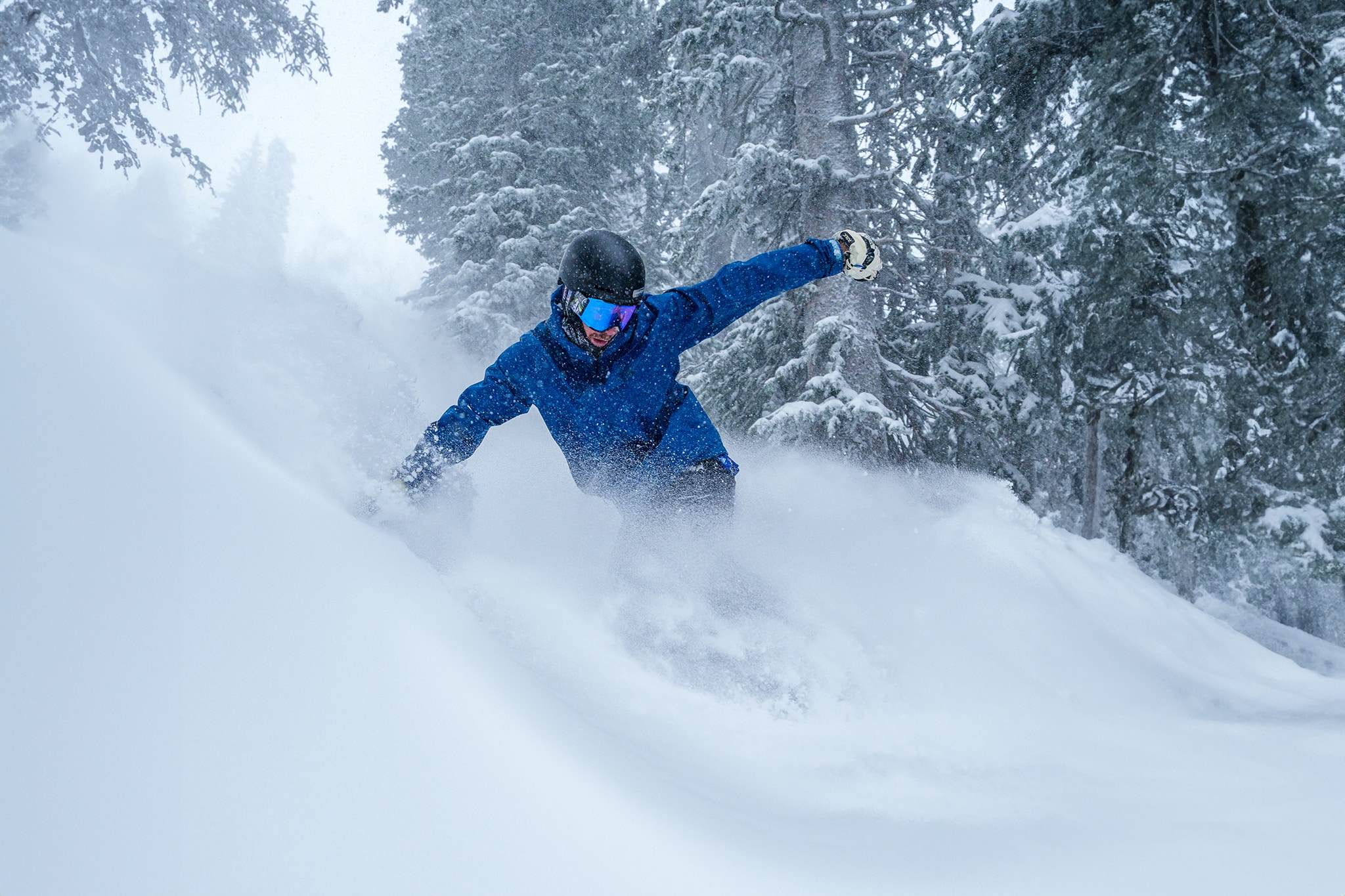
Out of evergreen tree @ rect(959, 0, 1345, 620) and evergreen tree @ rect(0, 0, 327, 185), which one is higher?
evergreen tree @ rect(0, 0, 327, 185)

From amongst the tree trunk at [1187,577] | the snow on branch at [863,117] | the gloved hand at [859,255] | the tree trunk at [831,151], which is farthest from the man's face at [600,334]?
the tree trunk at [1187,577]

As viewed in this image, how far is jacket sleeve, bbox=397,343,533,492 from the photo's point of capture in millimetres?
3246

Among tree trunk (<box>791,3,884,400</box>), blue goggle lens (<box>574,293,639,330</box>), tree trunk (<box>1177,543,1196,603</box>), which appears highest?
tree trunk (<box>1177,543,1196,603</box>)

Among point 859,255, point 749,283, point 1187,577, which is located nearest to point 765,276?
point 749,283

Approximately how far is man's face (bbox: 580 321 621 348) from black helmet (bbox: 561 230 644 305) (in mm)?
125

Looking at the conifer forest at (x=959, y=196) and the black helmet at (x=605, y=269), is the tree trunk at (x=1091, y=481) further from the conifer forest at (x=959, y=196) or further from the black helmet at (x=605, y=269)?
the black helmet at (x=605, y=269)

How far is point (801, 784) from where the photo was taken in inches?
80.8

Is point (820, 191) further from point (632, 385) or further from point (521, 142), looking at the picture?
point (521, 142)

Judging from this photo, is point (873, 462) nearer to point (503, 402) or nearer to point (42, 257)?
point (503, 402)

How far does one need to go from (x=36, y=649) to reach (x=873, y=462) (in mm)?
6355

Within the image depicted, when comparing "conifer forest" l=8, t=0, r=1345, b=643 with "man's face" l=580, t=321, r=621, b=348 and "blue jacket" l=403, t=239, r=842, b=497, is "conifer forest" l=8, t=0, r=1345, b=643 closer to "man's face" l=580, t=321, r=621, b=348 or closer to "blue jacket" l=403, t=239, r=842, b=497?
"blue jacket" l=403, t=239, r=842, b=497

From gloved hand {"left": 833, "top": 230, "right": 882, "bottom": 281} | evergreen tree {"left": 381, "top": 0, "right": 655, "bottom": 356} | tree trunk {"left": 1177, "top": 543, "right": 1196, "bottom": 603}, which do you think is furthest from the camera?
tree trunk {"left": 1177, "top": 543, "right": 1196, "bottom": 603}

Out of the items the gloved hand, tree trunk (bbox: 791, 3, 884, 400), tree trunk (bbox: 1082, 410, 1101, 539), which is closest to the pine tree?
tree trunk (bbox: 791, 3, 884, 400)

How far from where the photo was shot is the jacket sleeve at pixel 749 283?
356 centimetres
